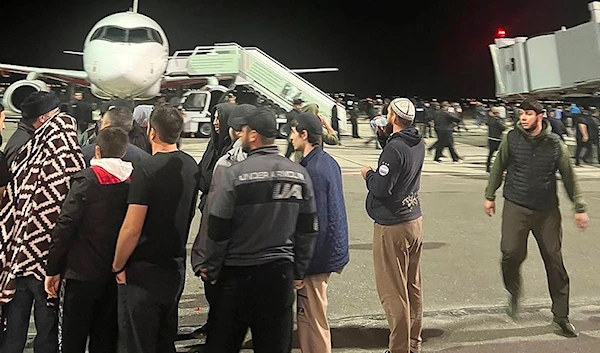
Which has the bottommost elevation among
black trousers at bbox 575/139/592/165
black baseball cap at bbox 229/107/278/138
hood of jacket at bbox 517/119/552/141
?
black baseball cap at bbox 229/107/278/138

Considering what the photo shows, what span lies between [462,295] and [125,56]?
12461 millimetres

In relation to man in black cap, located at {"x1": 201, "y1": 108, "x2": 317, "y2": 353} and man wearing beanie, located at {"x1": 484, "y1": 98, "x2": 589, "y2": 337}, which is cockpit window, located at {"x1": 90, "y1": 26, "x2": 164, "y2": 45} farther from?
man in black cap, located at {"x1": 201, "y1": 108, "x2": 317, "y2": 353}

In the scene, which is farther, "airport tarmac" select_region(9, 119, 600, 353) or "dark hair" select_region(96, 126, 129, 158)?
"airport tarmac" select_region(9, 119, 600, 353)

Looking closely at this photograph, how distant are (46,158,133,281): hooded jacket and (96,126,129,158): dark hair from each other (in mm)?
43

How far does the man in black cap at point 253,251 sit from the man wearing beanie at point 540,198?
2.53 metres

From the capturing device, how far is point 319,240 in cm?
366

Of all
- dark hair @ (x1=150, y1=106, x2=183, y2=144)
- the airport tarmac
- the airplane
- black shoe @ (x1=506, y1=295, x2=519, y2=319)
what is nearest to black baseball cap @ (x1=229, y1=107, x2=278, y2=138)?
dark hair @ (x1=150, y1=106, x2=183, y2=144)

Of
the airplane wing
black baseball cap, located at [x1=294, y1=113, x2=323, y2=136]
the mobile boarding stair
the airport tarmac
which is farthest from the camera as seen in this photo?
the mobile boarding stair

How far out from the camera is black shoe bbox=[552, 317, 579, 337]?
4766mm

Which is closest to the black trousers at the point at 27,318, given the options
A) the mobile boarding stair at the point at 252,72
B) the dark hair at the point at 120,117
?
the dark hair at the point at 120,117

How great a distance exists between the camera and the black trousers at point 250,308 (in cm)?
300

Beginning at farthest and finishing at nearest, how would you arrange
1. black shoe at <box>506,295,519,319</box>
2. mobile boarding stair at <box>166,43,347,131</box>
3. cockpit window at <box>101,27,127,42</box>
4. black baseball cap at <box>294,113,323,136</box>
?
mobile boarding stair at <box>166,43,347,131</box>, cockpit window at <box>101,27,127,42</box>, black shoe at <box>506,295,519,319</box>, black baseball cap at <box>294,113,323,136</box>

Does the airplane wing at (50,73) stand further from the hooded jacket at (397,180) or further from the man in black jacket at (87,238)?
the man in black jacket at (87,238)

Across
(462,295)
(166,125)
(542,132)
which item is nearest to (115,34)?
(462,295)
